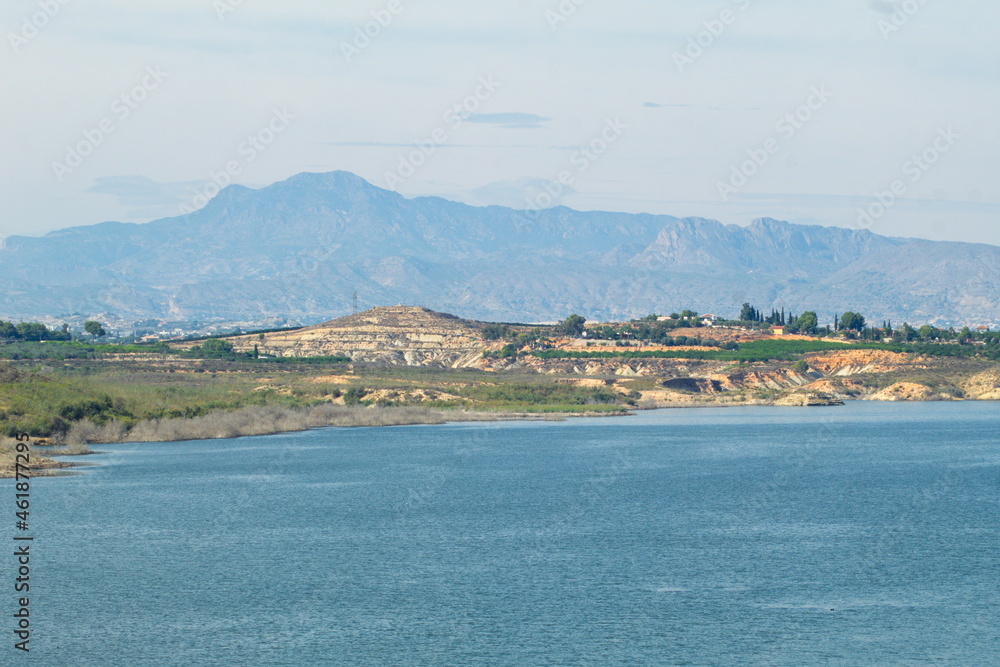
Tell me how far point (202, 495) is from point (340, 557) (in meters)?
18.7

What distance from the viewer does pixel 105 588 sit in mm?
41938

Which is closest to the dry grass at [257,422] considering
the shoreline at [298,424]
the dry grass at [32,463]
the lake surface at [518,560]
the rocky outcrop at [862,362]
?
A: the shoreline at [298,424]

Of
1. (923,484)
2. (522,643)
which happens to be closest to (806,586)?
(522,643)

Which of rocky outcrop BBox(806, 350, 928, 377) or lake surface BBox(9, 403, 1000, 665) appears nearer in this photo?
lake surface BBox(9, 403, 1000, 665)

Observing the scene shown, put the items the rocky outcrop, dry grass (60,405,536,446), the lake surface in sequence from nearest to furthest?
the lake surface
dry grass (60,405,536,446)
the rocky outcrop

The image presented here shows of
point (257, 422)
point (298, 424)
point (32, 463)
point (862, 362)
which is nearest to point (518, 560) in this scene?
point (32, 463)

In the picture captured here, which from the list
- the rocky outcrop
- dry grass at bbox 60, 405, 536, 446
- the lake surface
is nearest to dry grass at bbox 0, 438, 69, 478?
the lake surface

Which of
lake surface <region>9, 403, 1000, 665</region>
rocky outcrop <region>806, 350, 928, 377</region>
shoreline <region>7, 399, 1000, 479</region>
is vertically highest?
rocky outcrop <region>806, 350, 928, 377</region>

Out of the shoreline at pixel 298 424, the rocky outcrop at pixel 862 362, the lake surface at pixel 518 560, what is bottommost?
the lake surface at pixel 518 560

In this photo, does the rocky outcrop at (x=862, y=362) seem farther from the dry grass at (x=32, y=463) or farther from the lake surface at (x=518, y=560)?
the dry grass at (x=32, y=463)

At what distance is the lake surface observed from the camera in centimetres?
3541

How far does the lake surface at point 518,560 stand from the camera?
35.4 m

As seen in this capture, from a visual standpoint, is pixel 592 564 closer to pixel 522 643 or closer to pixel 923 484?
pixel 522 643

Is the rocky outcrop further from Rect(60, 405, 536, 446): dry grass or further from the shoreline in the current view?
Rect(60, 405, 536, 446): dry grass
